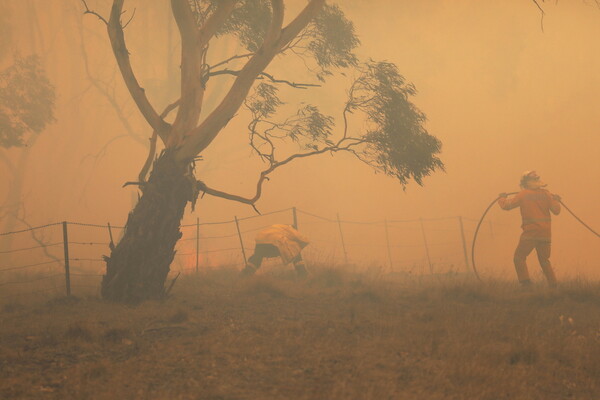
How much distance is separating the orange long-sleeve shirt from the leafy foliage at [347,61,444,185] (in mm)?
1713

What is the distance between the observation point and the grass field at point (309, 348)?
4469mm

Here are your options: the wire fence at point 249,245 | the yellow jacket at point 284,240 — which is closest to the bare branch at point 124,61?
the yellow jacket at point 284,240

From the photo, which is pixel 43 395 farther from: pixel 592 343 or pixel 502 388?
pixel 592 343

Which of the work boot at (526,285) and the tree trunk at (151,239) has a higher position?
the tree trunk at (151,239)

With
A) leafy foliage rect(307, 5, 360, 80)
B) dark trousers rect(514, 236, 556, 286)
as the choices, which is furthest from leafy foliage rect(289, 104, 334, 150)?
dark trousers rect(514, 236, 556, 286)

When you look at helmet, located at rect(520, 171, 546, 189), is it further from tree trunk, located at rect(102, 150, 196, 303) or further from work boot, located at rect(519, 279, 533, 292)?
tree trunk, located at rect(102, 150, 196, 303)

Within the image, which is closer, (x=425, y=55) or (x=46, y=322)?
(x=46, y=322)

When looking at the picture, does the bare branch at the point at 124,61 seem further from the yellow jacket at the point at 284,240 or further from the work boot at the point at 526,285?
the work boot at the point at 526,285

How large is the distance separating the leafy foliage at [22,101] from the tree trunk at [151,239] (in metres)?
13.0

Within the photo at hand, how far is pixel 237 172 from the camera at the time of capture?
43000 mm

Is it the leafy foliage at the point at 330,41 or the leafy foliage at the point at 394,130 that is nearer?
the leafy foliage at the point at 394,130

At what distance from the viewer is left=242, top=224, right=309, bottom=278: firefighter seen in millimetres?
10648

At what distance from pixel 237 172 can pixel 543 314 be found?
122 feet

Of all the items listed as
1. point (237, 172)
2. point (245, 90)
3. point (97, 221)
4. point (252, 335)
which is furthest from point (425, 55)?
point (252, 335)
